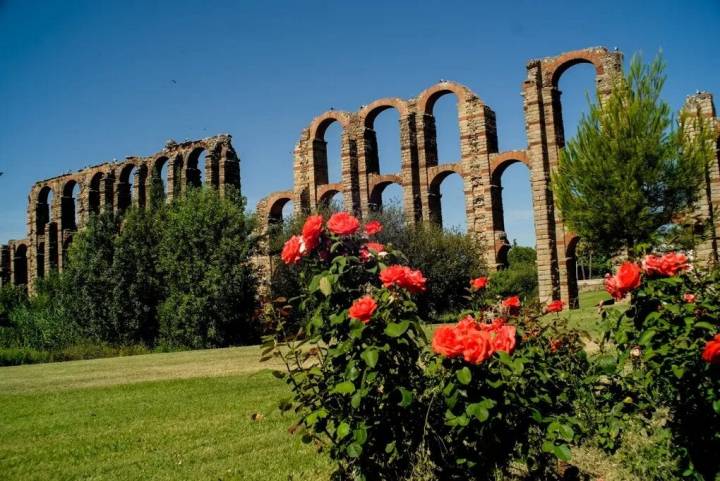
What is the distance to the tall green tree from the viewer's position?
16734mm

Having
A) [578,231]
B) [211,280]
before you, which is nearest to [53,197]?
[211,280]

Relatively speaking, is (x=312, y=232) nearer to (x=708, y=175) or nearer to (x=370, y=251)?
(x=370, y=251)

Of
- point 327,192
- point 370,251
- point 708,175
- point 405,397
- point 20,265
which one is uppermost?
point 327,192

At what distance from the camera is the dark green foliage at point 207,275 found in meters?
21.8

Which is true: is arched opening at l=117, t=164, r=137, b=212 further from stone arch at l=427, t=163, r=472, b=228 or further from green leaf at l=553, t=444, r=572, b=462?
green leaf at l=553, t=444, r=572, b=462

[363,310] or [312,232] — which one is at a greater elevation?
[312,232]

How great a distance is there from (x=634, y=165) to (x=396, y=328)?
1563 cm

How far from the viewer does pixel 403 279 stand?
10.6 ft

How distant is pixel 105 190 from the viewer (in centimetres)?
3684

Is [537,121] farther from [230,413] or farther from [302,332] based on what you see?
[302,332]

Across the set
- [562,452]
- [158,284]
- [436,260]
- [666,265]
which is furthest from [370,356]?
[158,284]

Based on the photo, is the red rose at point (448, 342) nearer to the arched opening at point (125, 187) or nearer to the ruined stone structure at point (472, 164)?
the ruined stone structure at point (472, 164)

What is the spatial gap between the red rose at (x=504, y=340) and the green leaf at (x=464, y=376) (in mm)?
172

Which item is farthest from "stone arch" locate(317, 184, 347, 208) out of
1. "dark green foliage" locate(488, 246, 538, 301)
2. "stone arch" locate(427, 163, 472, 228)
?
"dark green foliage" locate(488, 246, 538, 301)
